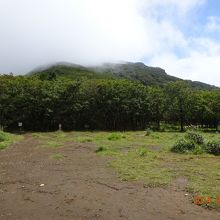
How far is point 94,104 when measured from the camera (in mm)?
67000

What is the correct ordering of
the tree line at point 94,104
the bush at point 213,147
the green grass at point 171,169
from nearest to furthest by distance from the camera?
the green grass at point 171,169 < the bush at point 213,147 < the tree line at point 94,104

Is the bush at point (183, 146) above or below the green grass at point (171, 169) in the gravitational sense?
above

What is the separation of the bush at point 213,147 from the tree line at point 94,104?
127 ft

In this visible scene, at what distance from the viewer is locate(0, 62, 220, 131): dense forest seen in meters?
61.2

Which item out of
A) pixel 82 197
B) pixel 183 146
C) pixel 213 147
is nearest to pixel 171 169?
pixel 82 197

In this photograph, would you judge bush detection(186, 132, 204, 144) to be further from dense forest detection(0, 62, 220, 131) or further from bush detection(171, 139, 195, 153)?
dense forest detection(0, 62, 220, 131)

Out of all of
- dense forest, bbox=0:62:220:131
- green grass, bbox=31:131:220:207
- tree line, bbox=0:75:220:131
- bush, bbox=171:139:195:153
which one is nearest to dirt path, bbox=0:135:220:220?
green grass, bbox=31:131:220:207

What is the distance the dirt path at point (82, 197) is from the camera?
36.8ft

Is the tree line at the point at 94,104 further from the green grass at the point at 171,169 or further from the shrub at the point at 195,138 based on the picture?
the green grass at the point at 171,169

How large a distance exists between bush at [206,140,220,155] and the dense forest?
1519 inches

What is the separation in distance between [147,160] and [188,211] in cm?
1028

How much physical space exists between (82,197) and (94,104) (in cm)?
5386

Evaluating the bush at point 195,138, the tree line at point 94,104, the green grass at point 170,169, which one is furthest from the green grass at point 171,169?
the tree line at point 94,104

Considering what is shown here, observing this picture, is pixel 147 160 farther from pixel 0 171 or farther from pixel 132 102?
pixel 132 102
